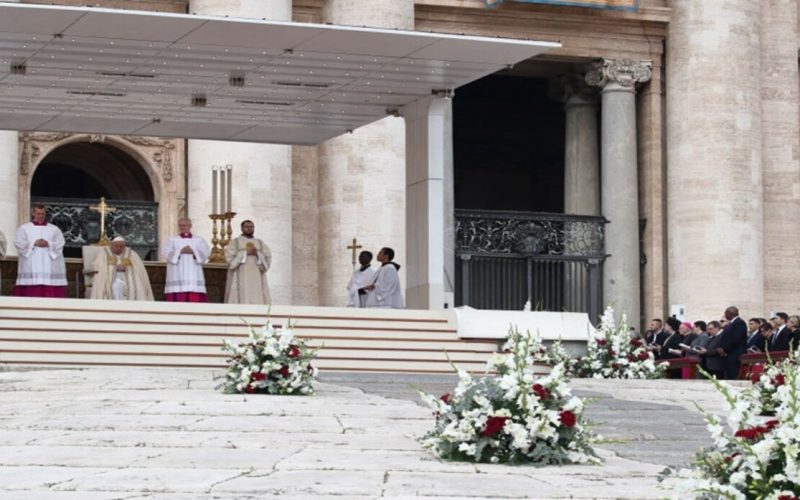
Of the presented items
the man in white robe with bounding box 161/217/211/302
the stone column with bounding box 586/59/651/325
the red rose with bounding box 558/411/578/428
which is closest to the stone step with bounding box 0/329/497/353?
the man in white robe with bounding box 161/217/211/302

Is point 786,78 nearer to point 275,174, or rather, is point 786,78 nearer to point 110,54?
point 275,174

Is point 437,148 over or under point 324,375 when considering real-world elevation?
over

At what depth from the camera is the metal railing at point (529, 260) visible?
119 ft

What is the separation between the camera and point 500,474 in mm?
14227

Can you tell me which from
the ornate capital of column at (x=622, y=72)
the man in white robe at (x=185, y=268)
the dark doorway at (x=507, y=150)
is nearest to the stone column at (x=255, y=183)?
the man in white robe at (x=185, y=268)

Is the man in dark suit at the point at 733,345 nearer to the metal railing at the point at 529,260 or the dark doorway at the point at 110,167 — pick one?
the metal railing at the point at 529,260

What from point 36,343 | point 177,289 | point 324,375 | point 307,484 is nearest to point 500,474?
point 307,484

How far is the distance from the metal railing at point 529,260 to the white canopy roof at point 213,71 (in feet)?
19.1

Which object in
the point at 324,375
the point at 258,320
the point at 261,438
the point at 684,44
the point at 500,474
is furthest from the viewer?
the point at 684,44

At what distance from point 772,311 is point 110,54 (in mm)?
16271

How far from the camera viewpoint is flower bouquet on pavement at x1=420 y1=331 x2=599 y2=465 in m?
14.8

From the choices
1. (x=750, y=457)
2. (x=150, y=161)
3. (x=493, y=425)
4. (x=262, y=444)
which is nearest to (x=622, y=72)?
(x=150, y=161)

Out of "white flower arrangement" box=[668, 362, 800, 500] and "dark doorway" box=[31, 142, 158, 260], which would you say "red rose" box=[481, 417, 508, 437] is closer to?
"white flower arrangement" box=[668, 362, 800, 500]

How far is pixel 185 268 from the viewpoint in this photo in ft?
94.6
